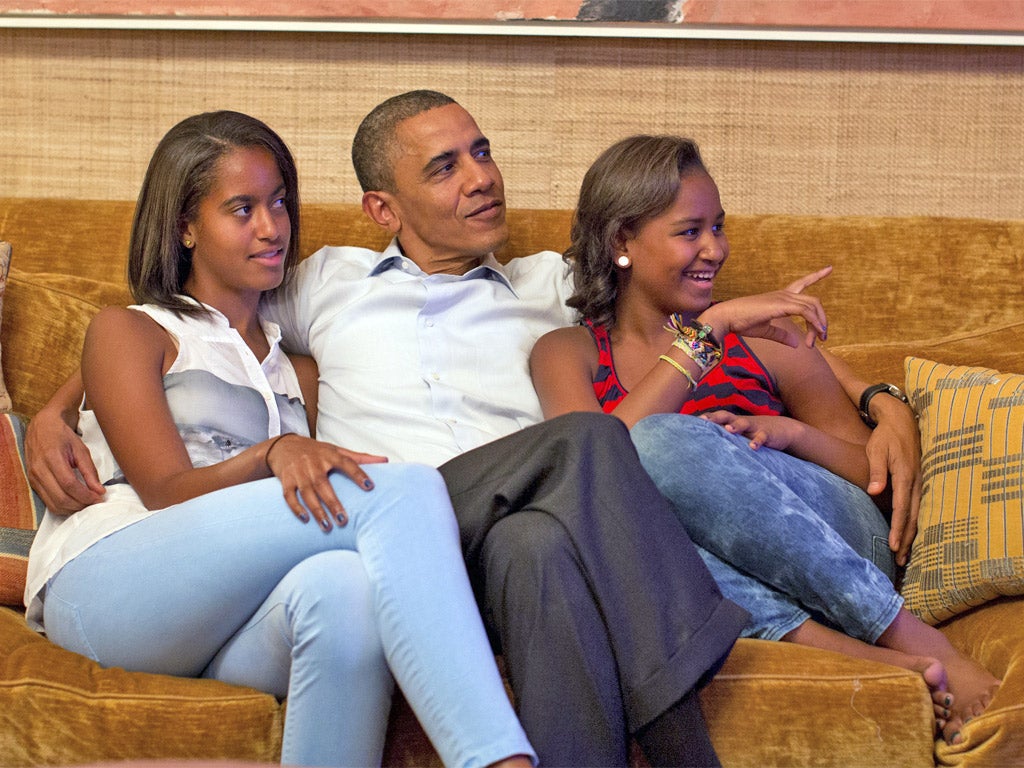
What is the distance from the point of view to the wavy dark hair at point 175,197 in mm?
1775

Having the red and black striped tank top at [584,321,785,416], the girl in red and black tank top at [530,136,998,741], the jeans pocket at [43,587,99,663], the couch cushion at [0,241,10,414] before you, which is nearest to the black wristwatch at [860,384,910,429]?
the girl in red and black tank top at [530,136,998,741]

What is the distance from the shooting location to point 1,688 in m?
1.35

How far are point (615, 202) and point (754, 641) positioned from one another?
30.8 inches

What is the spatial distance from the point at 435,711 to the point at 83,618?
1.62 feet

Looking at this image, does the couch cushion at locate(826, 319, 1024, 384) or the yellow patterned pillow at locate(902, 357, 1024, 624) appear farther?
the couch cushion at locate(826, 319, 1024, 384)

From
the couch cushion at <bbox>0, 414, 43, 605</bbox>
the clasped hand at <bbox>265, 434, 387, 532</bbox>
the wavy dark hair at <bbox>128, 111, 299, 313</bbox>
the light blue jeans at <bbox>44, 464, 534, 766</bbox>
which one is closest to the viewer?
the light blue jeans at <bbox>44, 464, 534, 766</bbox>

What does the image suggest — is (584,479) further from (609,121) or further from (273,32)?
(273,32)

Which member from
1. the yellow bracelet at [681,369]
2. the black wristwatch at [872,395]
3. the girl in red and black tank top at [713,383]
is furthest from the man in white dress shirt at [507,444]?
the black wristwatch at [872,395]

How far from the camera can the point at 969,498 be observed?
5.28 ft

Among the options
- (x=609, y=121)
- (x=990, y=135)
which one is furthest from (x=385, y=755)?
(x=990, y=135)

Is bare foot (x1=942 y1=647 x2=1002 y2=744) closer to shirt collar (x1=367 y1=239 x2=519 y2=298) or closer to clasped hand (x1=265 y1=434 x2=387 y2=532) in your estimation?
clasped hand (x1=265 y1=434 x2=387 y2=532)

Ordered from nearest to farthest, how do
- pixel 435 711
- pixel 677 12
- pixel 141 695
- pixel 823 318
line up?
pixel 435 711, pixel 141 695, pixel 823 318, pixel 677 12

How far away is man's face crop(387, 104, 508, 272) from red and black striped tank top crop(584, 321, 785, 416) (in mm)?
301

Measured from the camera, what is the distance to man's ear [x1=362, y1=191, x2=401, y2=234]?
6.75 feet
